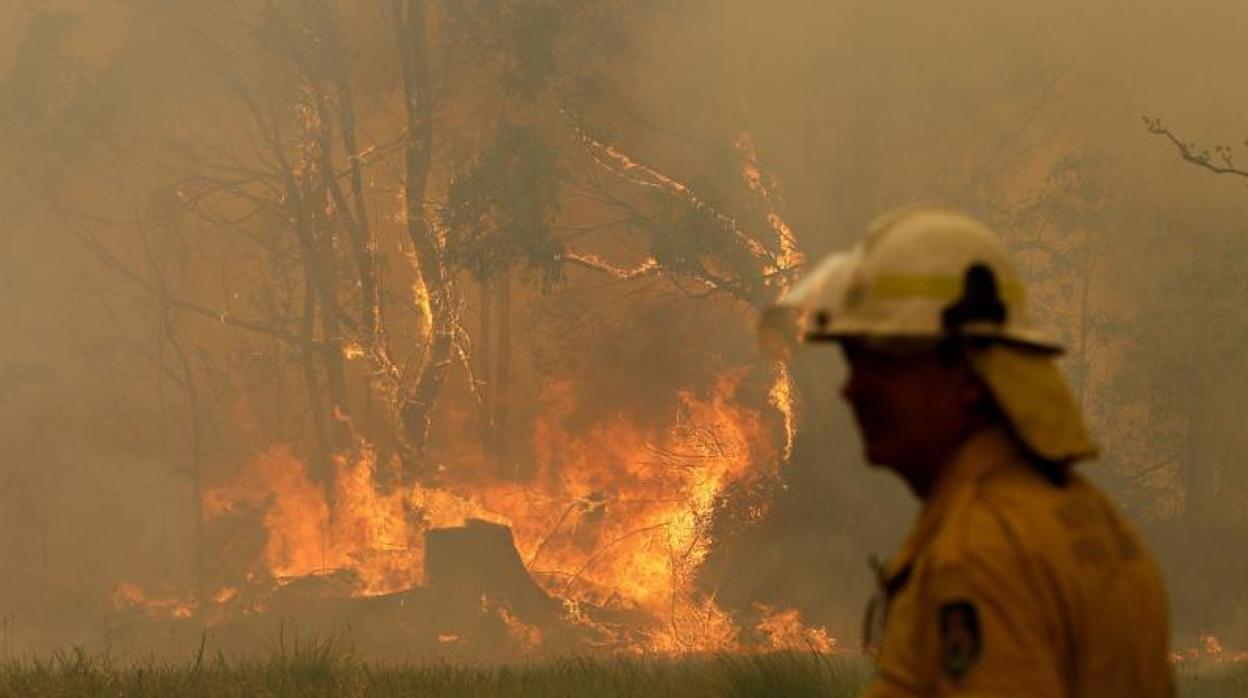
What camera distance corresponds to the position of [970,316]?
77.5 inches

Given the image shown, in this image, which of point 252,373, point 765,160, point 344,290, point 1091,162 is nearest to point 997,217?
point 1091,162

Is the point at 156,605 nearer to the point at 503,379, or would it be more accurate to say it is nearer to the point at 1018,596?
the point at 503,379

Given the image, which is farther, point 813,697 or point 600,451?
point 600,451

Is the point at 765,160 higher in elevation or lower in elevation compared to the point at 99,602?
higher

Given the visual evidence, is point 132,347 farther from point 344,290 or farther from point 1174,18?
point 1174,18

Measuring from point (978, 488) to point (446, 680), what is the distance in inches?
245

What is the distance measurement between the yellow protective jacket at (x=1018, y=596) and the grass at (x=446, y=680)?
5127 millimetres

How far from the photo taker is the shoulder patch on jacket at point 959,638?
71.4 inches

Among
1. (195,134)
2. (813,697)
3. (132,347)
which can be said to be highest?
(195,134)

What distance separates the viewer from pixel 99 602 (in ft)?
81.8

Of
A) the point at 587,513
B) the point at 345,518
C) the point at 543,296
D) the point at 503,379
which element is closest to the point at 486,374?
the point at 503,379

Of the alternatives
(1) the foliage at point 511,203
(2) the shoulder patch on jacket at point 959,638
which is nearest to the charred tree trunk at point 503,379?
(1) the foliage at point 511,203

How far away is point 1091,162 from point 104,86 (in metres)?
13.5

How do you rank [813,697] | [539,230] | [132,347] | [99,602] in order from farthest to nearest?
[132,347] < [99,602] < [539,230] < [813,697]
